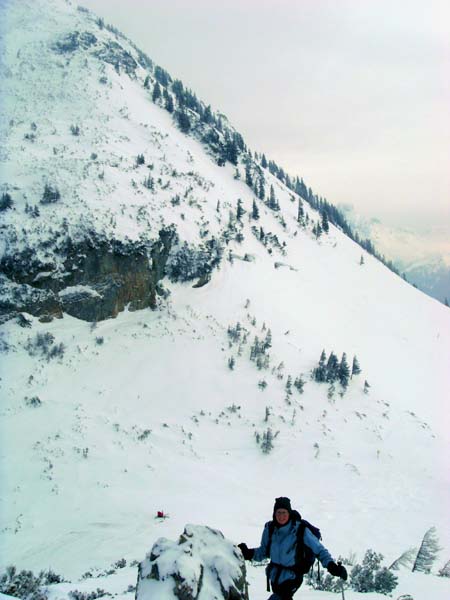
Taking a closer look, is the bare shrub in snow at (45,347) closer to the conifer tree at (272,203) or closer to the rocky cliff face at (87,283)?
the rocky cliff face at (87,283)

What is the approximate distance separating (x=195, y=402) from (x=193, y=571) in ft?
71.3

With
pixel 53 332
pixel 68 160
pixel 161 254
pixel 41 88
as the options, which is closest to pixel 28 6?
pixel 41 88

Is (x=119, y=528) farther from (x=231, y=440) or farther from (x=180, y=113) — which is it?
(x=180, y=113)

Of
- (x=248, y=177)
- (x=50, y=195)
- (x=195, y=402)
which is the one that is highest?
(x=248, y=177)

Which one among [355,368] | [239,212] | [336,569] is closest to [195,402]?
[355,368]

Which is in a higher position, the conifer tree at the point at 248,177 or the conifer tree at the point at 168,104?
the conifer tree at the point at 168,104

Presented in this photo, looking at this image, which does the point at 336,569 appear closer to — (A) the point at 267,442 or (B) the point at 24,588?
(B) the point at 24,588

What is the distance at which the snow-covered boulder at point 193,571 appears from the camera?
5953mm

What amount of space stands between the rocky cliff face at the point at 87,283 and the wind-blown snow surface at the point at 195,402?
47.1 inches

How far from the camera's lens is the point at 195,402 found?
27.7 metres

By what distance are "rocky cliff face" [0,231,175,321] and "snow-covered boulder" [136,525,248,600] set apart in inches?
1119

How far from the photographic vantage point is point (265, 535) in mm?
6590

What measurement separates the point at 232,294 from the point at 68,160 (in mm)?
19864

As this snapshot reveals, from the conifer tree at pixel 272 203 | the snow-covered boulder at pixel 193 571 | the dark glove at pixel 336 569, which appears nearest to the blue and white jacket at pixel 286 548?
the dark glove at pixel 336 569
